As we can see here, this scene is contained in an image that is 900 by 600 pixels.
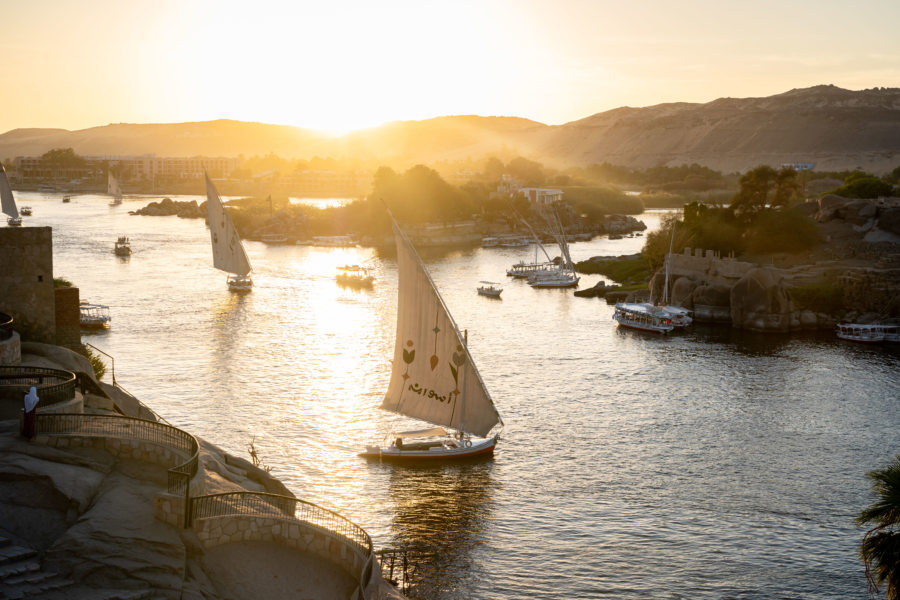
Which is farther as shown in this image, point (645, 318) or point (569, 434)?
point (645, 318)

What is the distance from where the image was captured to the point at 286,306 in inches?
2714

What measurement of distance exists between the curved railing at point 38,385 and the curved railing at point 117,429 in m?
1.09

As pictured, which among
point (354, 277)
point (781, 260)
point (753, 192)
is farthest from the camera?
point (354, 277)

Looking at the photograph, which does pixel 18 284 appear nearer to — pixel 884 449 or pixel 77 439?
pixel 77 439

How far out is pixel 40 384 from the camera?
21.4 m

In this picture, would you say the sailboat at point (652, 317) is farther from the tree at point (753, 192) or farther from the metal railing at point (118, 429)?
the metal railing at point (118, 429)

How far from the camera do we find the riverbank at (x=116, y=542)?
49.5 ft

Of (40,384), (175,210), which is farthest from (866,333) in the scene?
(175,210)

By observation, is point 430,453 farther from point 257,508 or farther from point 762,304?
point 762,304

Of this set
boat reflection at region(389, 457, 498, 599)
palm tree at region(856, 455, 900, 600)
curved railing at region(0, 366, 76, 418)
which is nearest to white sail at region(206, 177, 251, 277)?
boat reflection at region(389, 457, 498, 599)

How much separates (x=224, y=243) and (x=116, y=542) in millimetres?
62643

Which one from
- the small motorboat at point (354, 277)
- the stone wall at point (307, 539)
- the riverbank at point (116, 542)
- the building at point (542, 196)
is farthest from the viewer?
the building at point (542, 196)

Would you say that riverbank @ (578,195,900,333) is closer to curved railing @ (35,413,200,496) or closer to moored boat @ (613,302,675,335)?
moored boat @ (613,302,675,335)

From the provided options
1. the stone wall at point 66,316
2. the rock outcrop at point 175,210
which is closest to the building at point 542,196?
the rock outcrop at point 175,210
